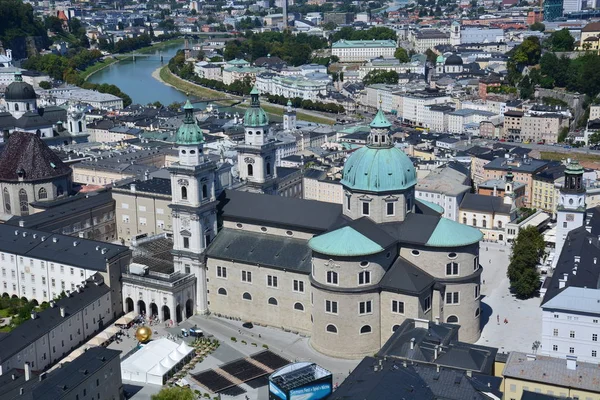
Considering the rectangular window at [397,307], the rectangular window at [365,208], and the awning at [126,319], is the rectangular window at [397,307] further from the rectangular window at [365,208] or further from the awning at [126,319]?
the awning at [126,319]

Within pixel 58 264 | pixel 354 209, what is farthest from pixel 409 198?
pixel 58 264

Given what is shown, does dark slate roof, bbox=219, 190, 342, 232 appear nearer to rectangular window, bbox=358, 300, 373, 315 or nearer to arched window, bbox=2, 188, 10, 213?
rectangular window, bbox=358, 300, 373, 315

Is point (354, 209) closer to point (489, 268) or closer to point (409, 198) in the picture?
point (409, 198)

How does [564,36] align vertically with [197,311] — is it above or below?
above

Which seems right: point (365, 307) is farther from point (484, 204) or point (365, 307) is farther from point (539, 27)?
point (539, 27)

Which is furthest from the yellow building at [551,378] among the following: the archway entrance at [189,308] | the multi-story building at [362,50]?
the multi-story building at [362,50]

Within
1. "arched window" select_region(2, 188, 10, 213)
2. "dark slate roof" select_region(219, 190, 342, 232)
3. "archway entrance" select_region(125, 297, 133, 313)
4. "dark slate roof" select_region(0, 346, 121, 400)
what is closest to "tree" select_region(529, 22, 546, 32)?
"arched window" select_region(2, 188, 10, 213)

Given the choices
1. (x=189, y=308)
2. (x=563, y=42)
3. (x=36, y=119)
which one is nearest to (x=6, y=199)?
(x=36, y=119)
